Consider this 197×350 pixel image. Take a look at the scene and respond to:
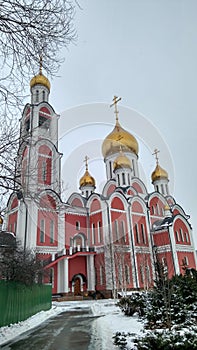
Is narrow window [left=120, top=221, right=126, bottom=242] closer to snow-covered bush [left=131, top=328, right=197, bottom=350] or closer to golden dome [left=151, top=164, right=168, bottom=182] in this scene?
golden dome [left=151, top=164, right=168, bottom=182]

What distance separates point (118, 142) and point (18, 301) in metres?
28.0

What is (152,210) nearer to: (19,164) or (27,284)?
(27,284)

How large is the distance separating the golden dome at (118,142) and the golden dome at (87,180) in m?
3.48

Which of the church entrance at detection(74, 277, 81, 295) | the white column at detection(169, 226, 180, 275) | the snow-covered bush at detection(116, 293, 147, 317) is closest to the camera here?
the snow-covered bush at detection(116, 293, 147, 317)

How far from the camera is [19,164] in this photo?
6578 mm

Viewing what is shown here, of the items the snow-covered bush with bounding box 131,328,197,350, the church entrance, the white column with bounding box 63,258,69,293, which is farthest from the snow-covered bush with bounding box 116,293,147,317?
the church entrance

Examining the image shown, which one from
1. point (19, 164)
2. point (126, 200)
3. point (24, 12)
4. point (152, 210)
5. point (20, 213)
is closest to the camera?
point (24, 12)

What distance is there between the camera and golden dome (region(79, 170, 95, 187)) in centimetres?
3575


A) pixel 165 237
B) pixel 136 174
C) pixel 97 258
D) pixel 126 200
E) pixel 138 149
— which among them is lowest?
pixel 97 258

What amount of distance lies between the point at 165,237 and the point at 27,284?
2040 cm

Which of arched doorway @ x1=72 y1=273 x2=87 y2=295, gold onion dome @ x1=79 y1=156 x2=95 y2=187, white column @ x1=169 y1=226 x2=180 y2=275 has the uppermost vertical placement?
gold onion dome @ x1=79 y1=156 x2=95 y2=187

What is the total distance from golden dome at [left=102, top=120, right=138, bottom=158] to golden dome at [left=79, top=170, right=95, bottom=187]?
3.48 meters

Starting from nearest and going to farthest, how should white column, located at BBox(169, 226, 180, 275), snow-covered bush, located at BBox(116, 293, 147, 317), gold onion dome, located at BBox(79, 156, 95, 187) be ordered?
snow-covered bush, located at BBox(116, 293, 147, 317)
white column, located at BBox(169, 226, 180, 275)
gold onion dome, located at BBox(79, 156, 95, 187)

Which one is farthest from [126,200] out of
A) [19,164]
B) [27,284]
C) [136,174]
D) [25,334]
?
[19,164]
